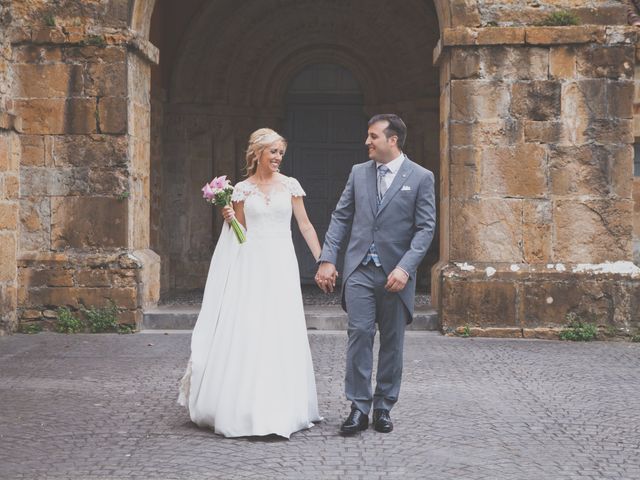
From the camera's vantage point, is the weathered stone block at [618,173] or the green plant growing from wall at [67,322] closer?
the weathered stone block at [618,173]

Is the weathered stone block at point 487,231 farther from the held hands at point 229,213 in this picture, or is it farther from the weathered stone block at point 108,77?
the held hands at point 229,213

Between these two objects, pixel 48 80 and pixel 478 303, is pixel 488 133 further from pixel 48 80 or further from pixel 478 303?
pixel 48 80

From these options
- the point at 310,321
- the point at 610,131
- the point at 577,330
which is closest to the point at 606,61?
the point at 610,131

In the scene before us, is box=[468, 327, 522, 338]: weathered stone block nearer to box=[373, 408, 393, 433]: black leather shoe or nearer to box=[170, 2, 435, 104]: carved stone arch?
box=[373, 408, 393, 433]: black leather shoe

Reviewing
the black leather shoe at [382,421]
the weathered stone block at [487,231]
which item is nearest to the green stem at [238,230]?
the black leather shoe at [382,421]

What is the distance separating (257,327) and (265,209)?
0.70 meters

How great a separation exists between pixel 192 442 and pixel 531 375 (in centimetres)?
309

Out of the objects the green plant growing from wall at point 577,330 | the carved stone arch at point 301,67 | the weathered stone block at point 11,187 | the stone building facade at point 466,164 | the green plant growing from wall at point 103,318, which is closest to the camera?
the green plant growing from wall at point 577,330

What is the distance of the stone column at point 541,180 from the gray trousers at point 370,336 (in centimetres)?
406

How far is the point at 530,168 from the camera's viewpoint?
31.9 feet

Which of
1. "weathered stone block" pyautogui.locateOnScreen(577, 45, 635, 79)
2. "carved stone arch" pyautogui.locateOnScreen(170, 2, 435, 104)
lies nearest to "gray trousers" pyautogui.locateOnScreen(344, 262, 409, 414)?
"weathered stone block" pyautogui.locateOnScreen(577, 45, 635, 79)

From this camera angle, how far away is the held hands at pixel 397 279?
543cm

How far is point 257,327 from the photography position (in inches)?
225

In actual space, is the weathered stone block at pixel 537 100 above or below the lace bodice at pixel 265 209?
above
